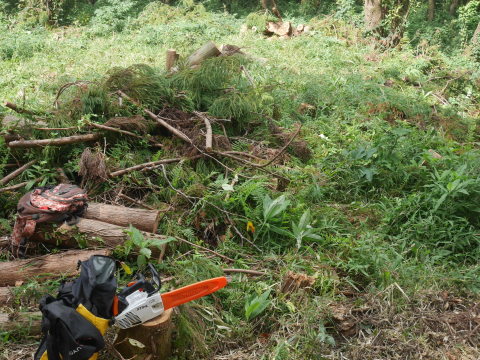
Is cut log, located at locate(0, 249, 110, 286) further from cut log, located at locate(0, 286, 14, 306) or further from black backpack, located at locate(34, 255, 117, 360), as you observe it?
black backpack, located at locate(34, 255, 117, 360)

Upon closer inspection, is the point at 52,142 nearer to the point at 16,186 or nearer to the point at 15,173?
the point at 15,173

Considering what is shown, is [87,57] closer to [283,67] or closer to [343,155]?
[283,67]

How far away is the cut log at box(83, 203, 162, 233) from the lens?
11.4 feet

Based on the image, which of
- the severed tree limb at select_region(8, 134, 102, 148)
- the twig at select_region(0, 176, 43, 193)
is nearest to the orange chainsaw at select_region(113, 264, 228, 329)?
the twig at select_region(0, 176, 43, 193)

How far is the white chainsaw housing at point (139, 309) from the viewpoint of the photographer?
2.32 m

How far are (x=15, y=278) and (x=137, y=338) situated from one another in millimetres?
1213

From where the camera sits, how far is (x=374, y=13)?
393 inches

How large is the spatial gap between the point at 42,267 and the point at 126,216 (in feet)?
2.32

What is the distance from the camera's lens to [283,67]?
8.07 m

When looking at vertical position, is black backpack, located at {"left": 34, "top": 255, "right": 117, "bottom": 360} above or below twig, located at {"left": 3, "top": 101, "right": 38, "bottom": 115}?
below

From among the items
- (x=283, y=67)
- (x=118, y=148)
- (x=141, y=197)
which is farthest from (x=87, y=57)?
(x=141, y=197)

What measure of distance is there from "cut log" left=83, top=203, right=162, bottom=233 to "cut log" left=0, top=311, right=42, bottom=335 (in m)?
0.96

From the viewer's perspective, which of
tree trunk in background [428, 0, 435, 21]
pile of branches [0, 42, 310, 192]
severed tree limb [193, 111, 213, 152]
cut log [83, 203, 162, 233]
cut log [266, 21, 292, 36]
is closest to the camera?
cut log [83, 203, 162, 233]

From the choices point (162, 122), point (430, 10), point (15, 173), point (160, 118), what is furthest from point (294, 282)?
point (430, 10)
